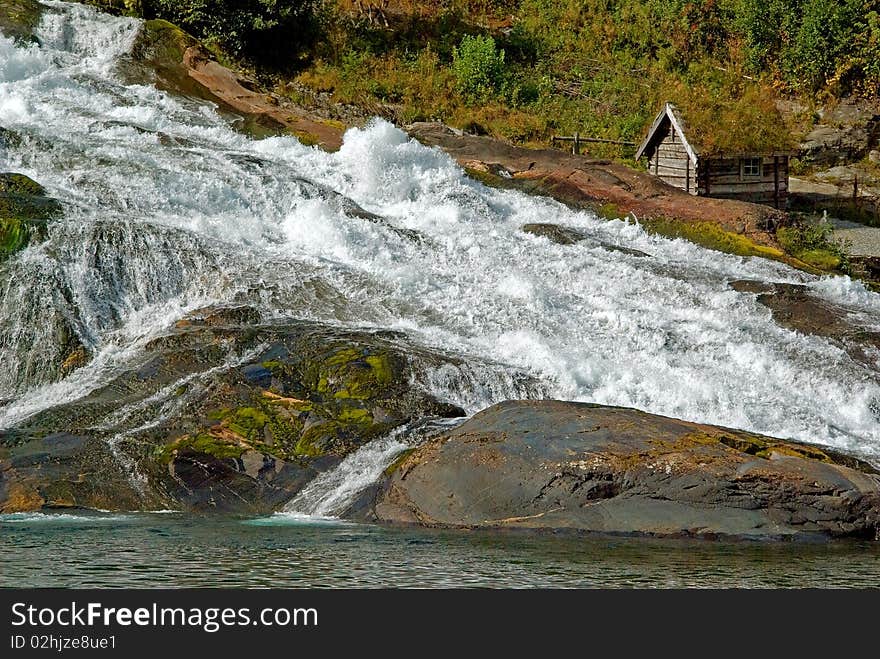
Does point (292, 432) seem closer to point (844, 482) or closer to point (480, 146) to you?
point (844, 482)

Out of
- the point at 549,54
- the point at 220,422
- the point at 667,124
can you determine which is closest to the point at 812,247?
the point at 667,124

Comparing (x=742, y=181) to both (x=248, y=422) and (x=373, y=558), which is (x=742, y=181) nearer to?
(x=248, y=422)

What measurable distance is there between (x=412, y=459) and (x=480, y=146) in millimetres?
17355

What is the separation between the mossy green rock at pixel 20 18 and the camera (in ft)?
100

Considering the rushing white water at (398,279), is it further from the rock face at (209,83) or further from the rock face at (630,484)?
the rock face at (630,484)

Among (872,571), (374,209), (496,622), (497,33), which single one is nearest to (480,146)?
(374,209)

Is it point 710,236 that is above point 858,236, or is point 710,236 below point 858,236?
above

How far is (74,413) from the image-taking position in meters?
15.1

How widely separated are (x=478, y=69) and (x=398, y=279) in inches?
786

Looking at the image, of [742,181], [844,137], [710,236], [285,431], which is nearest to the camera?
[285,431]

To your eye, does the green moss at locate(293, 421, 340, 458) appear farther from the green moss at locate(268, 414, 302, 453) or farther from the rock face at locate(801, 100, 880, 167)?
the rock face at locate(801, 100, 880, 167)

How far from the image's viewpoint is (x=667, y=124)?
30.8 m

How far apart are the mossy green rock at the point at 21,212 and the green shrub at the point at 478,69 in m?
19.4

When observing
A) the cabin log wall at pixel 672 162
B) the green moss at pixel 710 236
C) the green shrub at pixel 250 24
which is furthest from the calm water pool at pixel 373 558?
the green shrub at pixel 250 24
